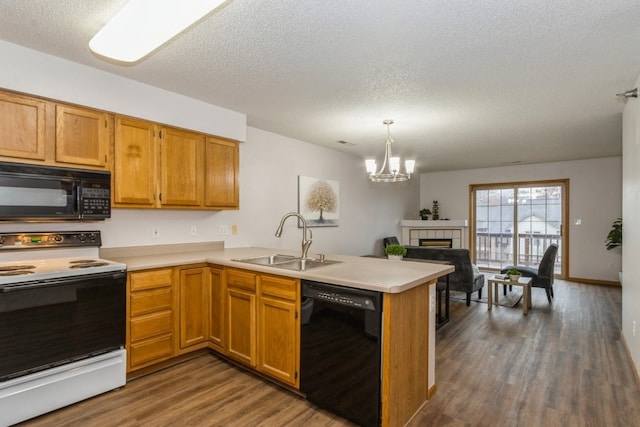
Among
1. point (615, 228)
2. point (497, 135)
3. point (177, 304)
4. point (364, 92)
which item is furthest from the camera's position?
point (615, 228)

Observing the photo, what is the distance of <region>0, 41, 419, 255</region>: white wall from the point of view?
95.2 inches

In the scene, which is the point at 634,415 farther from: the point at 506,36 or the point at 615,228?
the point at 615,228

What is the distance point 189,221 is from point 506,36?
309cm

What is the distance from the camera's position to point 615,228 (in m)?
5.86

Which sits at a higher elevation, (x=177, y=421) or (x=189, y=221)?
(x=189, y=221)

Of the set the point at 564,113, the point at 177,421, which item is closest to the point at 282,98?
the point at 177,421

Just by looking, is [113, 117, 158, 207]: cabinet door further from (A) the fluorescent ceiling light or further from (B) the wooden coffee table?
(B) the wooden coffee table

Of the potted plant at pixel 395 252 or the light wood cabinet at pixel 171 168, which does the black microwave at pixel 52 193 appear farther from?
the potted plant at pixel 395 252

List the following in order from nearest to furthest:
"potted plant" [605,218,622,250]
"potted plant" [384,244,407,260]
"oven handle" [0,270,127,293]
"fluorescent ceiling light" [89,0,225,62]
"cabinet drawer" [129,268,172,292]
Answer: "fluorescent ceiling light" [89,0,225,62] → "oven handle" [0,270,127,293] → "cabinet drawer" [129,268,172,292] → "potted plant" [384,244,407,260] → "potted plant" [605,218,622,250]

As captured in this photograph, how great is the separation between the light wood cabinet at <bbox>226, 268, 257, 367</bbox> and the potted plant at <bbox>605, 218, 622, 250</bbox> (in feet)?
20.8

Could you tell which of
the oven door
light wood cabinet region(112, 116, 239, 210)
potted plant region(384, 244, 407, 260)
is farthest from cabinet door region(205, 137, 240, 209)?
potted plant region(384, 244, 407, 260)

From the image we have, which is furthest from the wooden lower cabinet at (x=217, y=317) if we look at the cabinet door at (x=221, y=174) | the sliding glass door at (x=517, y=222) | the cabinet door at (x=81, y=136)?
the sliding glass door at (x=517, y=222)

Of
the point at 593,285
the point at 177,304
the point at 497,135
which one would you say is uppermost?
the point at 497,135

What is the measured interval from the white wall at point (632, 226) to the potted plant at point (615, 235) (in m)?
3.16
